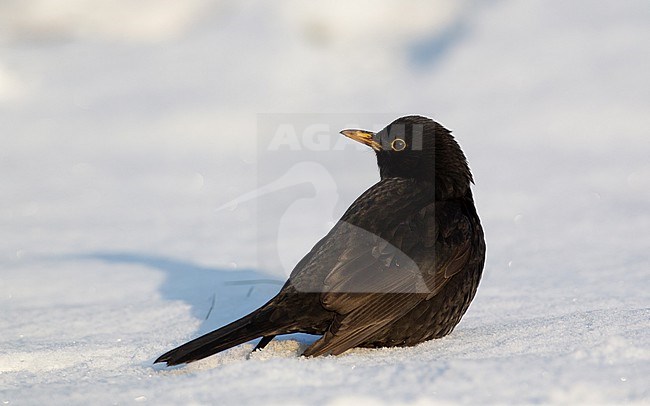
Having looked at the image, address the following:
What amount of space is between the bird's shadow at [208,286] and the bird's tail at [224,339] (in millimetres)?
858

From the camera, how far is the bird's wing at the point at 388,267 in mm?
3623

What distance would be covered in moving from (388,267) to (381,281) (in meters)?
0.08

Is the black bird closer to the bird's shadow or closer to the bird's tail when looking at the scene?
the bird's tail

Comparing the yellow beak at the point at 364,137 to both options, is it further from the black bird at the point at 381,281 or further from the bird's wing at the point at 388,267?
the bird's wing at the point at 388,267

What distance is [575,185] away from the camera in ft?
24.8

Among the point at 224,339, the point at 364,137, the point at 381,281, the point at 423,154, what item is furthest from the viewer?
the point at 364,137

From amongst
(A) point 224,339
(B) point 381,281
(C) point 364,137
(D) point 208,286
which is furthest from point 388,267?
(D) point 208,286

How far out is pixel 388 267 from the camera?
3.75 meters

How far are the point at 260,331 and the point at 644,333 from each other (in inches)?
58.5

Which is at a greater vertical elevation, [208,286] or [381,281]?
[381,281]

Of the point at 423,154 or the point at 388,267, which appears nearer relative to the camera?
the point at 388,267

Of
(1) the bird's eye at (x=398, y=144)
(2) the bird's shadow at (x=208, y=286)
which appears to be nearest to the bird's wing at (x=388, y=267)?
(1) the bird's eye at (x=398, y=144)

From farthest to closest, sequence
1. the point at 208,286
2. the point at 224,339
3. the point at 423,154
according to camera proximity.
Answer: the point at 208,286 → the point at 423,154 → the point at 224,339

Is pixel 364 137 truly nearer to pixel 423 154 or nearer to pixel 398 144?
pixel 398 144
